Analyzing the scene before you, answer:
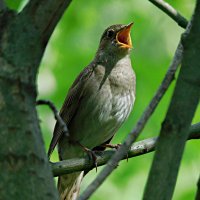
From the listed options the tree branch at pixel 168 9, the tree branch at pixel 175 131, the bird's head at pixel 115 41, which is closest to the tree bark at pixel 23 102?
the tree branch at pixel 175 131

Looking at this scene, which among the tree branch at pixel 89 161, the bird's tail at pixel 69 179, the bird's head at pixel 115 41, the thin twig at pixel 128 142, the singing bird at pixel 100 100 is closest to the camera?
the thin twig at pixel 128 142

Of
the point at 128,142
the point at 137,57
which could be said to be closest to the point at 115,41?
the point at 137,57

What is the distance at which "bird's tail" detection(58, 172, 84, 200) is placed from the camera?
5.21 meters

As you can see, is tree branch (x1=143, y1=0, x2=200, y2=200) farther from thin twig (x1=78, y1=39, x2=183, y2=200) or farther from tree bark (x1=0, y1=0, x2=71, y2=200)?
tree bark (x1=0, y1=0, x2=71, y2=200)

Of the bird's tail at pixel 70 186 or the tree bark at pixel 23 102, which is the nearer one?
the tree bark at pixel 23 102

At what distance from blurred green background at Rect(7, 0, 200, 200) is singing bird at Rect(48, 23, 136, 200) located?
0.09 metres

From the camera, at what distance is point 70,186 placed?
5.26 m

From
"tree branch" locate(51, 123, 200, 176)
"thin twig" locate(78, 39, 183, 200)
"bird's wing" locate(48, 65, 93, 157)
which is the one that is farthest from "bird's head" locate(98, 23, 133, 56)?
"thin twig" locate(78, 39, 183, 200)

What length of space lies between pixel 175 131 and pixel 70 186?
140 inches

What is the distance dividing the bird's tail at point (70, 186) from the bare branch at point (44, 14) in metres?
3.39

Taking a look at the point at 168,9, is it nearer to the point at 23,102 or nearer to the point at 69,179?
the point at 23,102

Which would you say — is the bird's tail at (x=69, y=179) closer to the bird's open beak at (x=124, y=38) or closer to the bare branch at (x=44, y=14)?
the bird's open beak at (x=124, y=38)

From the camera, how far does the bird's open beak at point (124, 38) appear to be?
17.1 ft

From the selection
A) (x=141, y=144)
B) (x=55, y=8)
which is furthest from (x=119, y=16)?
(x=55, y=8)
